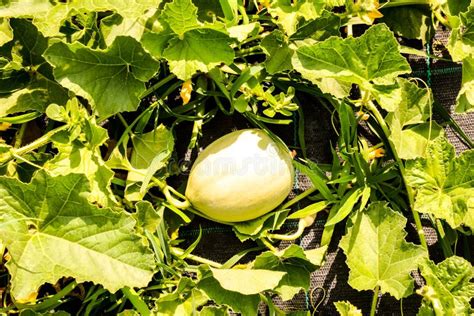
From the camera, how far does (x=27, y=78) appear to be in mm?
1470

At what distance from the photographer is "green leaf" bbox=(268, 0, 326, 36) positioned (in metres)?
→ 1.35

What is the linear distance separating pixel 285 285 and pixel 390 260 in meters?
0.21

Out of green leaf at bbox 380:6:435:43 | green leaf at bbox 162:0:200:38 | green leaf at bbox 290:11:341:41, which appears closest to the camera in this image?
green leaf at bbox 162:0:200:38

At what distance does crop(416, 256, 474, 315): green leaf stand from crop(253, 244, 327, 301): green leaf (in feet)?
0.71

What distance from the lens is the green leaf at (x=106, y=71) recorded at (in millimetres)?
1351

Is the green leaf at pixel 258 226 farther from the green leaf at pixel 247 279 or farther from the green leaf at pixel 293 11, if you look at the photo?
the green leaf at pixel 293 11

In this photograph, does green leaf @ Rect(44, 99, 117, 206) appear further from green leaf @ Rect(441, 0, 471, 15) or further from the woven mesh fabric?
green leaf @ Rect(441, 0, 471, 15)

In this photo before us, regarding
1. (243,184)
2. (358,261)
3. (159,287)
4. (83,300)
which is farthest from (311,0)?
(83,300)

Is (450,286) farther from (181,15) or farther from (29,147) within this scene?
(29,147)

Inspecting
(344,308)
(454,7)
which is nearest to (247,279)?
(344,308)

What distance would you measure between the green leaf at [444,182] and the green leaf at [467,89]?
0.09 m

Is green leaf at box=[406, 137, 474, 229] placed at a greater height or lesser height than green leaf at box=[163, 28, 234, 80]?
lesser

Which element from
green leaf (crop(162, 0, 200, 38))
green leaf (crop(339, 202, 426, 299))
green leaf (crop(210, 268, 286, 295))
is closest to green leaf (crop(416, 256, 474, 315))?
green leaf (crop(339, 202, 426, 299))

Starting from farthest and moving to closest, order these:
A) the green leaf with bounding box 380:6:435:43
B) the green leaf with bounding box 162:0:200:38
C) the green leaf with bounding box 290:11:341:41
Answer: the green leaf with bounding box 380:6:435:43 < the green leaf with bounding box 290:11:341:41 < the green leaf with bounding box 162:0:200:38
